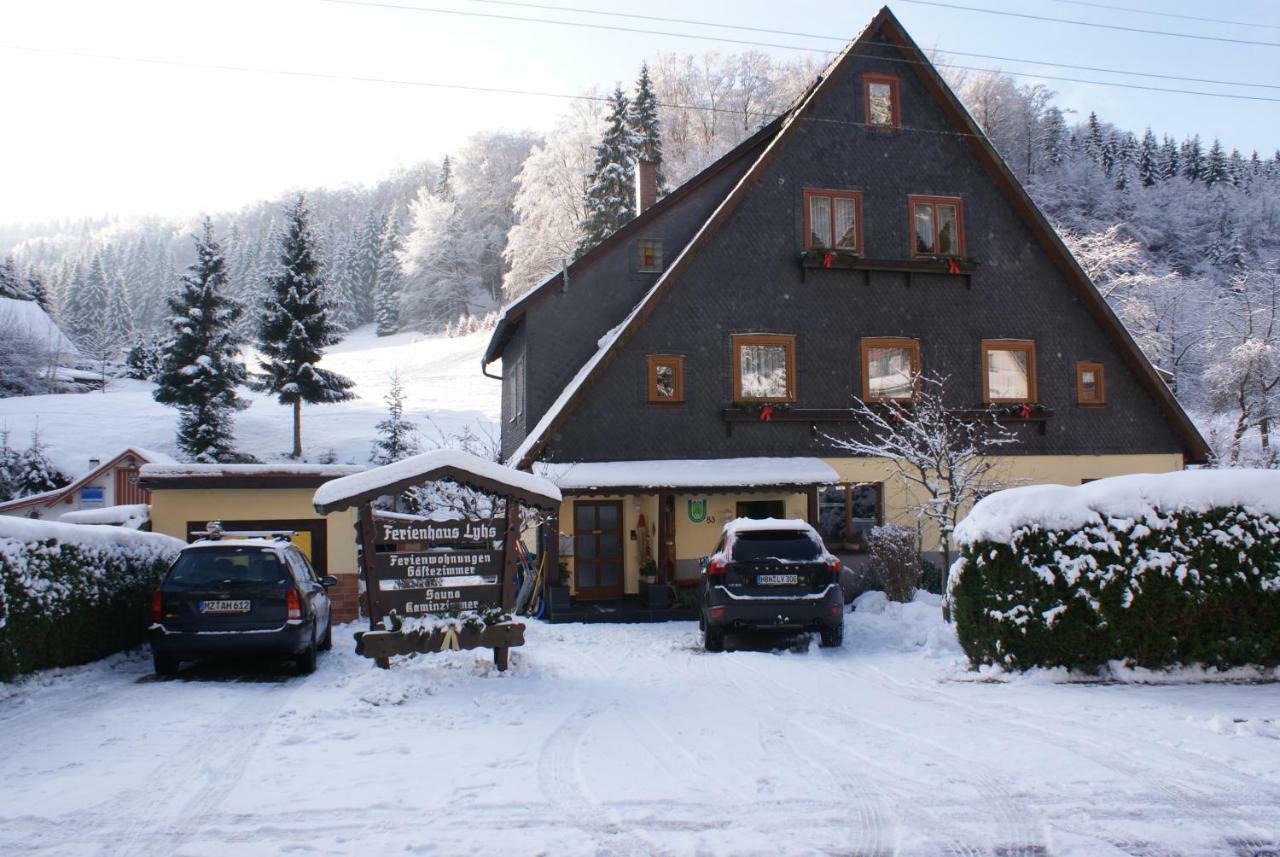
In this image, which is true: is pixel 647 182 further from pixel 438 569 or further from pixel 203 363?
pixel 203 363

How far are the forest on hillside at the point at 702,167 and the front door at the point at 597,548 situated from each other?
10261mm

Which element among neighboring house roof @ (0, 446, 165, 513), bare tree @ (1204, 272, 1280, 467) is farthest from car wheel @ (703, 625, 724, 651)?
bare tree @ (1204, 272, 1280, 467)

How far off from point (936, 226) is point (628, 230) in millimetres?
6963

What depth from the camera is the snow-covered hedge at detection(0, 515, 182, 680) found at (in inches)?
386

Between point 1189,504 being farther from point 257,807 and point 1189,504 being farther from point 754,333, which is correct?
point 754,333

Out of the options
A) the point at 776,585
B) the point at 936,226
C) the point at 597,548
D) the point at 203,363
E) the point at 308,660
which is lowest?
the point at 308,660

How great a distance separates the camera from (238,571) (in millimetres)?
11625

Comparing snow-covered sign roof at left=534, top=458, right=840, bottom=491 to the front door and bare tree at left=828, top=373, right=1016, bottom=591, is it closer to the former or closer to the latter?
bare tree at left=828, top=373, right=1016, bottom=591

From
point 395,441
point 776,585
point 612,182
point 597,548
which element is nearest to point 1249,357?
point 612,182

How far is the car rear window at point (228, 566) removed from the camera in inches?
451

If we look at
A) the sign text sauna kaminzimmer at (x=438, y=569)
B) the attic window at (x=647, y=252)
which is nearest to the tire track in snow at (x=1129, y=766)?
the sign text sauna kaminzimmer at (x=438, y=569)

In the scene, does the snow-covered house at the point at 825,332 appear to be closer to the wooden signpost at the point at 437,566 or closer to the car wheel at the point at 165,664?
the wooden signpost at the point at 437,566

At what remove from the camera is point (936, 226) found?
22859 mm

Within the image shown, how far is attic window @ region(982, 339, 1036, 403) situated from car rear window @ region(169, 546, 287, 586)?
16563 millimetres
